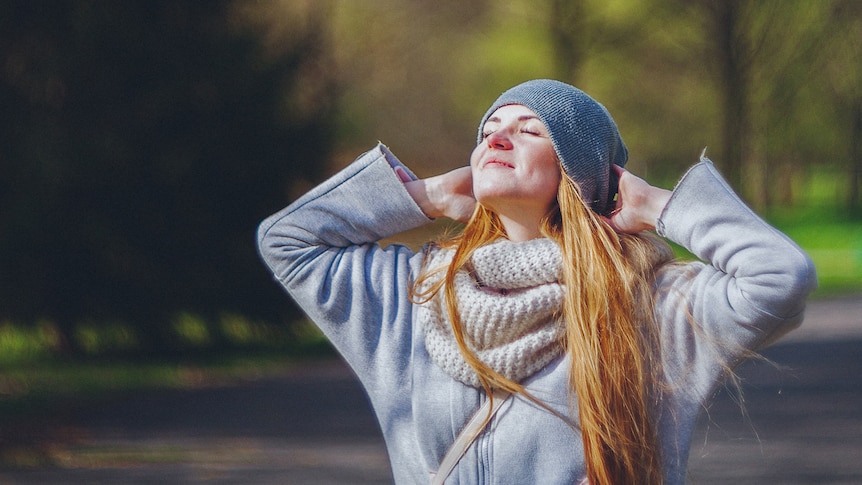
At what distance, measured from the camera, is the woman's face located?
271cm

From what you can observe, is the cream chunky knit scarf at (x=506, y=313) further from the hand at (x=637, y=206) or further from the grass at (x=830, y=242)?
the grass at (x=830, y=242)

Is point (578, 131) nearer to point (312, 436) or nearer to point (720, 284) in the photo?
point (720, 284)

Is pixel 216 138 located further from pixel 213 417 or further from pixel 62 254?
pixel 213 417

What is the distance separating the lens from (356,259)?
9.39ft

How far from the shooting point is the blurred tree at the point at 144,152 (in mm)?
11094

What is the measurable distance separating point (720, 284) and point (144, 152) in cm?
956

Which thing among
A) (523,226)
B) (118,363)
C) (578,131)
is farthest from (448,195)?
(118,363)

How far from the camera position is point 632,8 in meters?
27.6

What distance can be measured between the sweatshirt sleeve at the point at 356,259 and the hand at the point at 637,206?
46cm

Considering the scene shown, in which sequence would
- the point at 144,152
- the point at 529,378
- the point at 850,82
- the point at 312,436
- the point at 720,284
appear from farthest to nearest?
1. the point at 850,82
2. the point at 144,152
3. the point at 312,436
4. the point at 529,378
5. the point at 720,284

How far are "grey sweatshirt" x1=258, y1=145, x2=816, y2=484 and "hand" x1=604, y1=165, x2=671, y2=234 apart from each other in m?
0.04

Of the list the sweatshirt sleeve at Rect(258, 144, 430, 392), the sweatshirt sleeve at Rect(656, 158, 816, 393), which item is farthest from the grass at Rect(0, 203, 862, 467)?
the sweatshirt sleeve at Rect(656, 158, 816, 393)

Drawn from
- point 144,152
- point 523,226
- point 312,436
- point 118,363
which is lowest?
point 523,226

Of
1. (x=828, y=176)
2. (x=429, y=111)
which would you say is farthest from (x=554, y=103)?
(x=828, y=176)
